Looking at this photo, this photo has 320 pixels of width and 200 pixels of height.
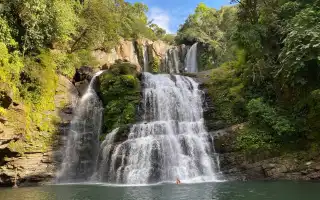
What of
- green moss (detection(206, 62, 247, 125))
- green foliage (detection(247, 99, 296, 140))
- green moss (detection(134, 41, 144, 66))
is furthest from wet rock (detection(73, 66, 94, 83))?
green foliage (detection(247, 99, 296, 140))

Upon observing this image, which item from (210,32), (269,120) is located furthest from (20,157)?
(210,32)

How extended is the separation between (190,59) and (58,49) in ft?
Result: 64.5

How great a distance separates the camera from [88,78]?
27812 mm

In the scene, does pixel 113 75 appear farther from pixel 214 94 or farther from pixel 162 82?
pixel 214 94

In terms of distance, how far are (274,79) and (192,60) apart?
22.3 metres

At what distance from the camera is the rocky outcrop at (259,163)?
53.6 feet

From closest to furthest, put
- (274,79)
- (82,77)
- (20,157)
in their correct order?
(20,157)
(274,79)
(82,77)

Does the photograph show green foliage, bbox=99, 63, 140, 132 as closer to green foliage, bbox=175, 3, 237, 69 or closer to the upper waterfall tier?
green foliage, bbox=175, 3, 237, 69

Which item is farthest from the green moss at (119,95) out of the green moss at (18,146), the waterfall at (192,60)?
the waterfall at (192,60)

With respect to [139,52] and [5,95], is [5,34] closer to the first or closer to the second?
[5,95]

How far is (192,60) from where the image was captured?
41781 mm

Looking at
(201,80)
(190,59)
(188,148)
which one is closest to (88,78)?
(201,80)

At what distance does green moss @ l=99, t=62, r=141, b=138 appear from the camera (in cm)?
2308

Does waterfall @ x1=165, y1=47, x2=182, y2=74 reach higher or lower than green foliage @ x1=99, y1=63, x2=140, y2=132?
higher
